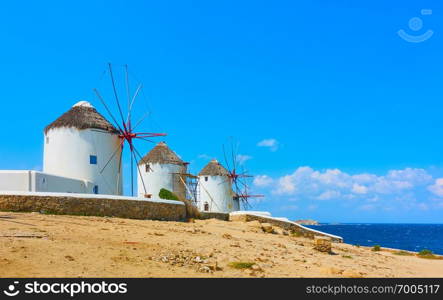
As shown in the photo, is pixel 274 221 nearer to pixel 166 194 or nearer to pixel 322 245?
pixel 166 194

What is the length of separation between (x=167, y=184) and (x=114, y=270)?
2931 centimetres

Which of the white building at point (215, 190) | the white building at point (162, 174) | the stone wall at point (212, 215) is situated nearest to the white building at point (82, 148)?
the stone wall at point (212, 215)

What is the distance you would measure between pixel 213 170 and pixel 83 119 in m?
21.6

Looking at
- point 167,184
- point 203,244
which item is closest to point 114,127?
point 167,184

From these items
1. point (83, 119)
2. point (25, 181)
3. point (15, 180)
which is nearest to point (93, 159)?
point (83, 119)

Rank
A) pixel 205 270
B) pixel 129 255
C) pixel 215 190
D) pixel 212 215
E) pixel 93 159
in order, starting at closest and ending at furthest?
pixel 205 270, pixel 129 255, pixel 93 159, pixel 212 215, pixel 215 190

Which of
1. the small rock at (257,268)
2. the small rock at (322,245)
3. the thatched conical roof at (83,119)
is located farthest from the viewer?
the thatched conical roof at (83,119)

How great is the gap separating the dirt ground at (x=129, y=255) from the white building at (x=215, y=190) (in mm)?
28679

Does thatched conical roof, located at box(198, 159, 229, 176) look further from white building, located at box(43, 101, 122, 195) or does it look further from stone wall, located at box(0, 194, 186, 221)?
stone wall, located at box(0, 194, 186, 221)

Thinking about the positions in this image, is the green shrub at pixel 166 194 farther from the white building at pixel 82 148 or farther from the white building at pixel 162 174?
the white building at pixel 82 148

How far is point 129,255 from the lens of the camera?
11906mm

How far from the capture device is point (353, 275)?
12469 millimetres

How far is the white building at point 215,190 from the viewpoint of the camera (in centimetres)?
4631

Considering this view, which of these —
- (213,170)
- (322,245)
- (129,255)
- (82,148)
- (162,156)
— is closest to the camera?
(129,255)
